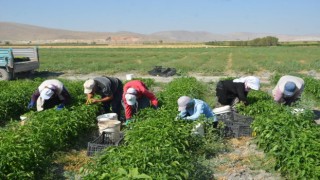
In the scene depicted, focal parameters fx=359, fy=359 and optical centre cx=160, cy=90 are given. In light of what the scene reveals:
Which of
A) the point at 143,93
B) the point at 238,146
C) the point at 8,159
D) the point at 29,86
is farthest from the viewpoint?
the point at 29,86

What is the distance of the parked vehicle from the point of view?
17.1 metres

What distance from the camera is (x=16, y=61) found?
18.9 meters

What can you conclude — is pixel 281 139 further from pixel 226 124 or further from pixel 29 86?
pixel 29 86

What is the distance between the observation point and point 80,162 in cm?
607

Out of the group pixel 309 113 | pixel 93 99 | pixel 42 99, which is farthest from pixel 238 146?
pixel 42 99

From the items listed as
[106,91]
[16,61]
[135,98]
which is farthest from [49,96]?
[16,61]

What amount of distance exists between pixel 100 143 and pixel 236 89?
3573mm

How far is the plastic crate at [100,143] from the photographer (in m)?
6.16

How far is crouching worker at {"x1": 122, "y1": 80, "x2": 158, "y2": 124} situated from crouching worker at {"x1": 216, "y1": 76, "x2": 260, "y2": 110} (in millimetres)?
2002

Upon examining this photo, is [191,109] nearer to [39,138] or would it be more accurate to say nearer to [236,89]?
[236,89]

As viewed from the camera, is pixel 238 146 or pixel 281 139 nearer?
pixel 281 139

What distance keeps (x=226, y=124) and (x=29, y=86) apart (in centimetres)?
636

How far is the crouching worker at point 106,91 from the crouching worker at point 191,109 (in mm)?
2023

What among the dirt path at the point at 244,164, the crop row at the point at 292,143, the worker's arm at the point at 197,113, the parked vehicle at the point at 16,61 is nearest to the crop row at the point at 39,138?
the worker's arm at the point at 197,113
